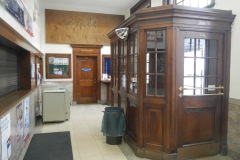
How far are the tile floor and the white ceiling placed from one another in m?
4.01

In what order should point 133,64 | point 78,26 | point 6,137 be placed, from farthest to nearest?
point 78,26 → point 133,64 → point 6,137

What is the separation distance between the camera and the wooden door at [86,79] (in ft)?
26.3

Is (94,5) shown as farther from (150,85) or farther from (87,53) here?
(150,85)

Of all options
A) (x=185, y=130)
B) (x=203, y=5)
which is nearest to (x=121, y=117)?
(x=185, y=130)

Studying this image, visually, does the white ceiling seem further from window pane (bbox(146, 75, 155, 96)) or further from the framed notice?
window pane (bbox(146, 75, 155, 96))

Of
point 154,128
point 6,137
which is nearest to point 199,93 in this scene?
point 154,128

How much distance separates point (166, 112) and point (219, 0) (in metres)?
2.09

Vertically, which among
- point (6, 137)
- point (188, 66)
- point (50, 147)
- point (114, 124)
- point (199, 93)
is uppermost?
point (188, 66)

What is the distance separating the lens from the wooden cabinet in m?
3.00

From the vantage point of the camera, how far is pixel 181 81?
3.06 meters

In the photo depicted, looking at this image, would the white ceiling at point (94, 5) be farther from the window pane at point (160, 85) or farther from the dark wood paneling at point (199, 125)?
the dark wood paneling at point (199, 125)

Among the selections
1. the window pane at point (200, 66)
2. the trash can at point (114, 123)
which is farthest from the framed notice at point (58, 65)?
the window pane at point (200, 66)

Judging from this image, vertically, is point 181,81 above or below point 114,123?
above

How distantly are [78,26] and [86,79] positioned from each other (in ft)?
A: 6.93
